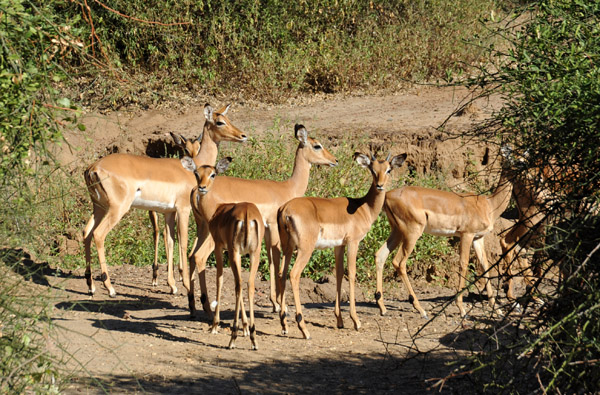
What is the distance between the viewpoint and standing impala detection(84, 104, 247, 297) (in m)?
9.33

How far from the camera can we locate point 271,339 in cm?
768

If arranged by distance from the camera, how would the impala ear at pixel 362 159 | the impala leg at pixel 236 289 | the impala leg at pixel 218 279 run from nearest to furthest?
the impala leg at pixel 236 289 → the impala leg at pixel 218 279 → the impala ear at pixel 362 159

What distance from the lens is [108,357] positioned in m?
6.69

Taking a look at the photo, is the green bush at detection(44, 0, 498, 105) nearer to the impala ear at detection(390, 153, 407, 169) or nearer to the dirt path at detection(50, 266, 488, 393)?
the impala ear at detection(390, 153, 407, 169)

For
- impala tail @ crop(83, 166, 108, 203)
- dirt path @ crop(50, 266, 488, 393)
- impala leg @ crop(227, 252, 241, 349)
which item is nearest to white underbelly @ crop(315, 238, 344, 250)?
dirt path @ crop(50, 266, 488, 393)

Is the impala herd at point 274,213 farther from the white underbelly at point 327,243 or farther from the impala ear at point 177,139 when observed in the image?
the impala ear at point 177,139

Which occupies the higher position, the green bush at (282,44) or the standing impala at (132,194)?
the green bush at (282,44)

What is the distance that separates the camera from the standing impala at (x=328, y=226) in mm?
7801

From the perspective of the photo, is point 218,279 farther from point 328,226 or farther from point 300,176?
point 300,176

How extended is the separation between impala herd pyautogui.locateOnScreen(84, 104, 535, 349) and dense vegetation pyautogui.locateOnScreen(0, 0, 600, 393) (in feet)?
2.61

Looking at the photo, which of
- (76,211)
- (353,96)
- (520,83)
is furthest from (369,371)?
(353,96)

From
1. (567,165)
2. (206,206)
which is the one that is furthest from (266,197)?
(567,165)

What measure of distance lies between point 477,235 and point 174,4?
9530 mm

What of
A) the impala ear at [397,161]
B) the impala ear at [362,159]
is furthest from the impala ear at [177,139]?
the impala ear at [397,161]
